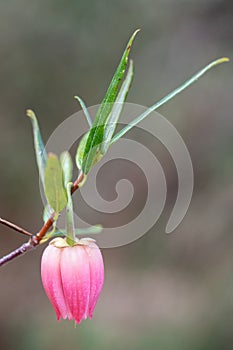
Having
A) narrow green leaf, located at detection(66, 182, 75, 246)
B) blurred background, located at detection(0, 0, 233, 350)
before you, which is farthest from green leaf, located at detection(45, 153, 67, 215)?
blurred background, located at detection(0, 0, 233, 350)

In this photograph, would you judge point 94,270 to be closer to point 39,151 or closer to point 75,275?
point 75,275

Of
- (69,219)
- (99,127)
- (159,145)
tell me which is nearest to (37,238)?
(69,219)

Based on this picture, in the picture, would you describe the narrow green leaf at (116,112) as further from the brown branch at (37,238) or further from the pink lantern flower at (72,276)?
the pink lantern flower at (72,276)

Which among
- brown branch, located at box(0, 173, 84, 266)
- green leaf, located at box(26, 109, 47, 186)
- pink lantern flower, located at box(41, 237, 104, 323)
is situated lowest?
pink lantern flower, located at box(41, 237, 104, 323)

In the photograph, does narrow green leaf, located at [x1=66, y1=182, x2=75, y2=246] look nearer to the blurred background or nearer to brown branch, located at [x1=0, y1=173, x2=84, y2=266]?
brown branch, located at [x1=0, y1=173, x2=84, y2=266]

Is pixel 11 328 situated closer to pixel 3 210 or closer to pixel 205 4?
pixel 3 210

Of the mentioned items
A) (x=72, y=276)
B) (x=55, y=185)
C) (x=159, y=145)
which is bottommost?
(x=72, y=276)
